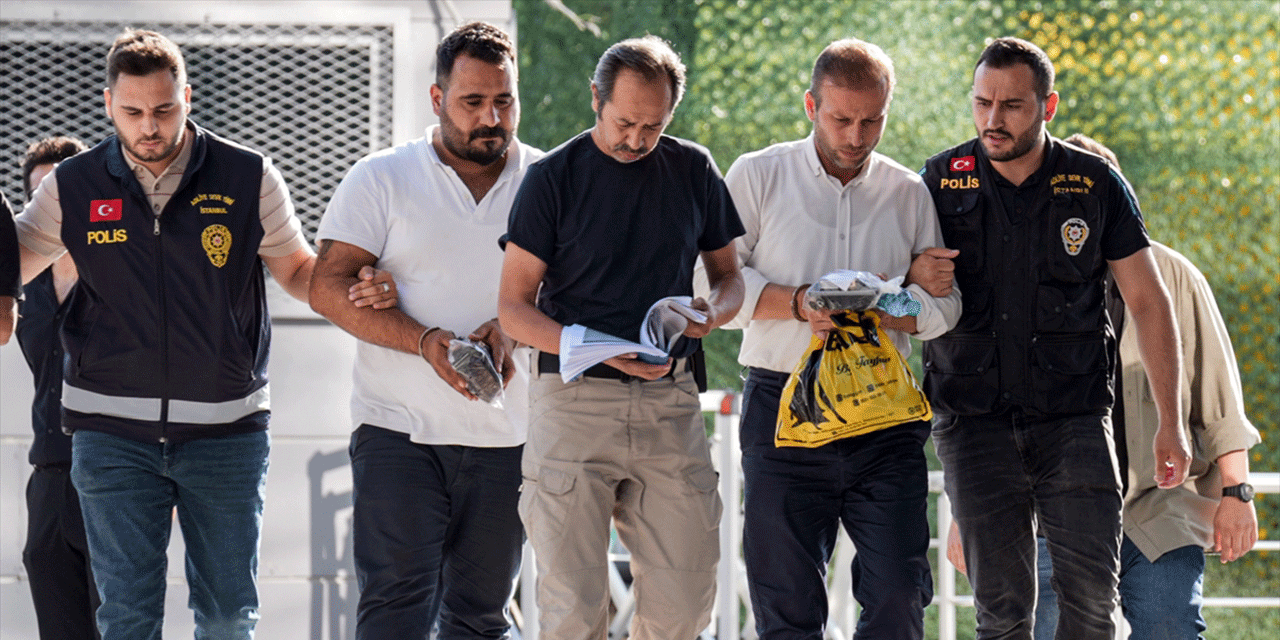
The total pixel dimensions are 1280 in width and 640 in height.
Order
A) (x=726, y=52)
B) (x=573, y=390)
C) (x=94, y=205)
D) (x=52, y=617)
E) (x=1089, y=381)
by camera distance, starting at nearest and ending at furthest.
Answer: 1. (x=573, y=390)
2. (x=94, y=205)
3. (x=1089, y=381)
4. (x=52, y=617)
5. (x=726, y=52)

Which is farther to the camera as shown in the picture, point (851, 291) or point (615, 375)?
point (851, 291)

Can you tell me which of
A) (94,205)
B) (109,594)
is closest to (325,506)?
(109,594)

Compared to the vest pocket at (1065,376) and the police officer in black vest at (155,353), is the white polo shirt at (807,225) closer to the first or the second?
the vest pocket at (1065,376)

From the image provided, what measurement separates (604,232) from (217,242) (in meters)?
1.01

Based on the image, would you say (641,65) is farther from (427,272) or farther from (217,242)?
(217,242)

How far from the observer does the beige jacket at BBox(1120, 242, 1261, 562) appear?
3717 mm

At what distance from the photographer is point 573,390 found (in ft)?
9.82

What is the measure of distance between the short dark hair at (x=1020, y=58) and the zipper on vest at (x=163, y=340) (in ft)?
6.84

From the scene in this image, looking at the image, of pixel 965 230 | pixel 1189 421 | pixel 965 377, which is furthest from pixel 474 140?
pixel 1189 421

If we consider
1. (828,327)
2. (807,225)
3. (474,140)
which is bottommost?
(828,327)

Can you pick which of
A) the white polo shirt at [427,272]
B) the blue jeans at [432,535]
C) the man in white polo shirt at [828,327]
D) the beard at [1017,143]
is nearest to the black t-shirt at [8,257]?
the white polo shirt at [427,272]

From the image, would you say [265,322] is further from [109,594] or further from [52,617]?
[52,617]

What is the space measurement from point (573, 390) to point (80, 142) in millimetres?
2082

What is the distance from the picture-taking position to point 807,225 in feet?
11.2
